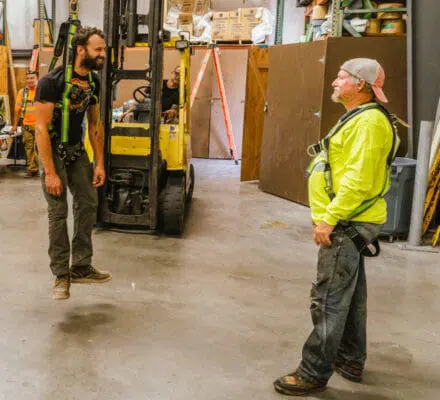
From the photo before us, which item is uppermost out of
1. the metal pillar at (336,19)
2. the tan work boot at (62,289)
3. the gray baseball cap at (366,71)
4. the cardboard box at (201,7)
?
the cardboard box at (201,7)

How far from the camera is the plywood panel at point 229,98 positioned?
12.5 m

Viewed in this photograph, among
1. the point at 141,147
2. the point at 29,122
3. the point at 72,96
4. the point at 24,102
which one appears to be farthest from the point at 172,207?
the point at 24,102

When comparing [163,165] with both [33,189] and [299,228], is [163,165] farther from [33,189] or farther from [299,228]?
[33,189]

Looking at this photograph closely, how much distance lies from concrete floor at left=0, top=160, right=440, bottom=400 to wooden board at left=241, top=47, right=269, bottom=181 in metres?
3.25

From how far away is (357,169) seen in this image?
8.78ft

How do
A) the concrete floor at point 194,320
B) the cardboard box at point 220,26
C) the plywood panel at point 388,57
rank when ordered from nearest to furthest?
the concrete floor at point 194,320 < the plywood panel at point 388,57 < the cardboard box at point 220,26

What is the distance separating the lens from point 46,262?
5.23 meters

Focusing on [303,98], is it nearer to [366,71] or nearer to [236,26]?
[236,26]

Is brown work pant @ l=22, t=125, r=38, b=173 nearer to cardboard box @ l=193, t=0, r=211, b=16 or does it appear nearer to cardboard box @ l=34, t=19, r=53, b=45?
cardboard box @ l=34, t=19, r=53, b=45

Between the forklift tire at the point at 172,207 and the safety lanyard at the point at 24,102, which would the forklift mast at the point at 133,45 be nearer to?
the forklift tire at the point at 172,207

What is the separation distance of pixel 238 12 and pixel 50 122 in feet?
29.7

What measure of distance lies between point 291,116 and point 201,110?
4.53 m

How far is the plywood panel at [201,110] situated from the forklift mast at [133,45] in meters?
6.43

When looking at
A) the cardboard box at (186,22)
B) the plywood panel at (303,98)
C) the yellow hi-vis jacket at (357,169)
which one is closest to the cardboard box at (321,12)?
the plywood panel at (303,98)
